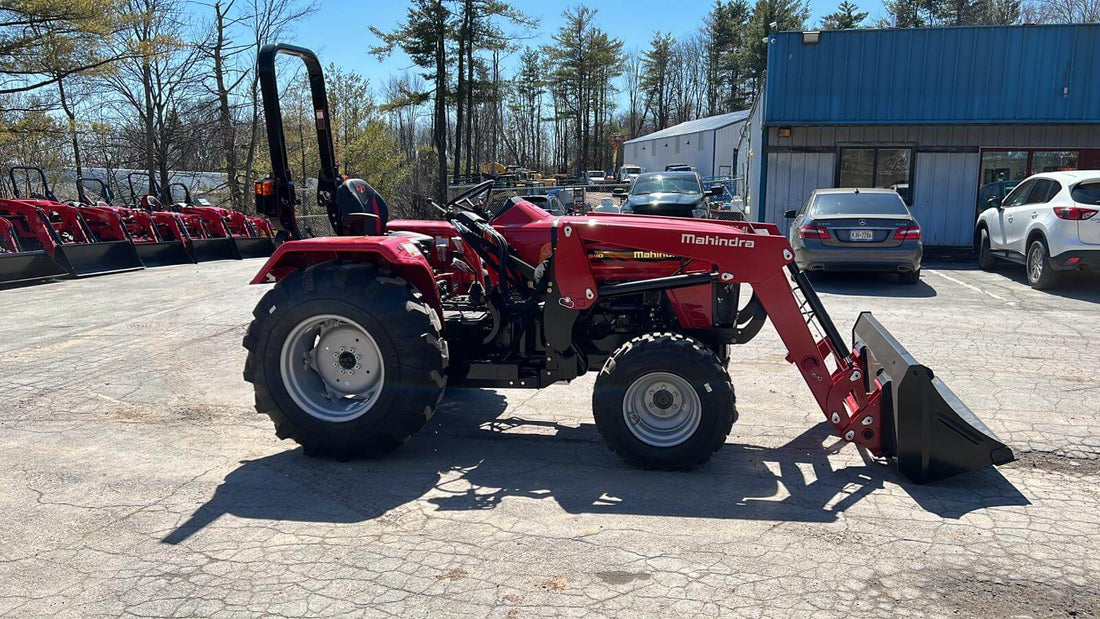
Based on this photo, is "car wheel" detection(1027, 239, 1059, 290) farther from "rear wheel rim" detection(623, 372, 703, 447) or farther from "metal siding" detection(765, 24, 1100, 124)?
"rear wheel rim" detection(623, 372, 703, 447)

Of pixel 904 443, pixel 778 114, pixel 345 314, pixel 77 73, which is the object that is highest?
pixel 77 73

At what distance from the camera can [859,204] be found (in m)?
12.0

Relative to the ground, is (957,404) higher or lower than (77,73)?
lower

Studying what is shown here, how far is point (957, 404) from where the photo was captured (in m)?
4.32

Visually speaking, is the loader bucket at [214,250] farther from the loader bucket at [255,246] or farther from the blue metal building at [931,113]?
the blue metal building at [931,113]

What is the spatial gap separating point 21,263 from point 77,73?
32.3 feet

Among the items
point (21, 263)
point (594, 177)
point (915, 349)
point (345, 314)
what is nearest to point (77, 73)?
point (21, 263)

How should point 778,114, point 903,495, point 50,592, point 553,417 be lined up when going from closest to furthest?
1. point 50,592
2. point 903,495
3. point 553,417
4. point 778,114

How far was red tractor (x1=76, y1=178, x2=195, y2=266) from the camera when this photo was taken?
52.0 feet

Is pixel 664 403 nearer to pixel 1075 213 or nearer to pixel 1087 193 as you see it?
pixel 1075 213

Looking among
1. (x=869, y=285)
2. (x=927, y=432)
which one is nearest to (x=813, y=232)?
(x=869, y=285)

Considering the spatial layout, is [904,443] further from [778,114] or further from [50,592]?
[778,114]

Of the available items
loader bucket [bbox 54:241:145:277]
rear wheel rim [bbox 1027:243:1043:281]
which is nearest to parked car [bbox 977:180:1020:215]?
rear wheel rim [bbox 1027:243:1043:281]

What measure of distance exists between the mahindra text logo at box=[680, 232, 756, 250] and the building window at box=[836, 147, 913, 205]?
1399cm
